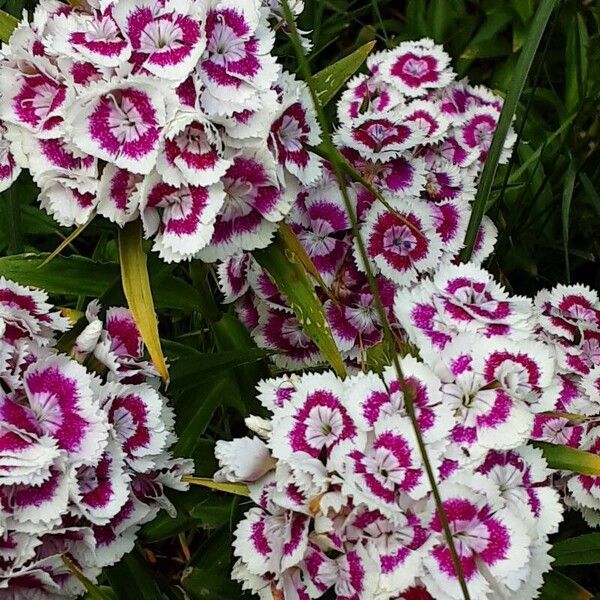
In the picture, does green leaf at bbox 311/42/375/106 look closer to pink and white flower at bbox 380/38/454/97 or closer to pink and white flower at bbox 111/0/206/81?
pink and white flower at bbox 380/38/454/97

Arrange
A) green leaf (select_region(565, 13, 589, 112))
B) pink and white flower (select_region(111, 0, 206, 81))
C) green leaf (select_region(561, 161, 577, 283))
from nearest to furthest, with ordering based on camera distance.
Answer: pink and white flower (select_region(111, 0, 206, 81)), green leaf (select_region(561, 161, 577, 283)), green leaf (select_region(565, 13, 589, 112))

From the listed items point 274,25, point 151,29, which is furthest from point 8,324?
point 274,25

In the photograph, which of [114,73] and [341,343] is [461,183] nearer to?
[341,343]

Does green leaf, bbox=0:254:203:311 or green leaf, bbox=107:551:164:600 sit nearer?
green leaf, bbox=107:551:164:600

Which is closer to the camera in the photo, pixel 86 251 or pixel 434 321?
pixel 434 321

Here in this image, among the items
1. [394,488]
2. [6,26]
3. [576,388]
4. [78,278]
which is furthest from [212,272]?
[394,488]

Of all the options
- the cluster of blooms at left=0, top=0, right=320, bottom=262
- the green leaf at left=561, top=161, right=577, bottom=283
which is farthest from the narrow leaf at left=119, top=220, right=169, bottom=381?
the green leaf at left=561, top=161, right=577, bottom=283
